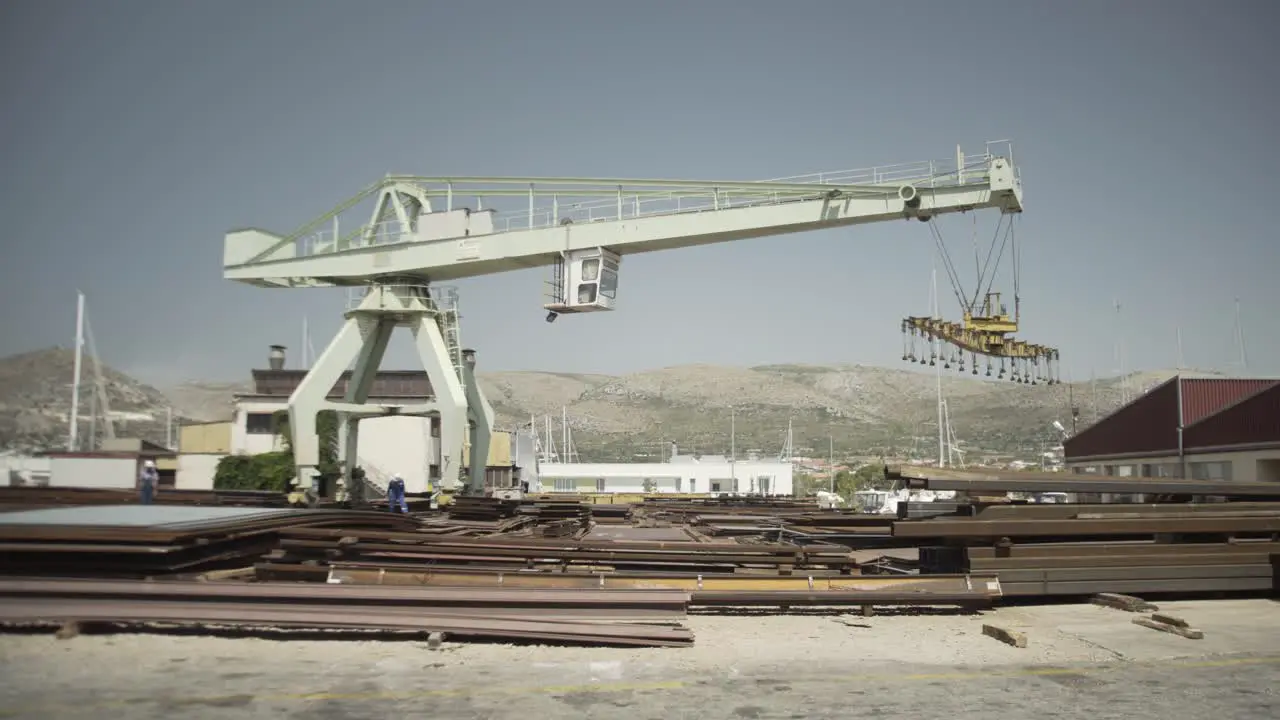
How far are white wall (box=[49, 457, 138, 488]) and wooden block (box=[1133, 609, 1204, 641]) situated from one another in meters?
25.0

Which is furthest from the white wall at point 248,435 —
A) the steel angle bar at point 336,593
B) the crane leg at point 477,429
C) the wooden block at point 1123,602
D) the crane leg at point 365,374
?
the wooden block at point 1123,602

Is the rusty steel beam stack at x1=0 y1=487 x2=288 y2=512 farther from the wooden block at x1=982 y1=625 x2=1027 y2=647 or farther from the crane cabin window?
the wooden block at x1=982 y1=625 x2=1027 y2=647

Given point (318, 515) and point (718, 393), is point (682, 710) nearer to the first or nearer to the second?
point (318, 515)

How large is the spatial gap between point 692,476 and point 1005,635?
3999 cm

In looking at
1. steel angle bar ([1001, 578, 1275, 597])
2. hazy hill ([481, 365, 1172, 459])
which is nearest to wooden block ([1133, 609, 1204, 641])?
steel angle bar ([1001, 578, 1275, 597])

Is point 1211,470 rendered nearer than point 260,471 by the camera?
Yes

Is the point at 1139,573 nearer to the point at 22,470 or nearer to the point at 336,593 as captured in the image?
the point at 336,593

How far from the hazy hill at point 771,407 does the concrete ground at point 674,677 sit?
98.5 feet

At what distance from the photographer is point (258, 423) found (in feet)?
108

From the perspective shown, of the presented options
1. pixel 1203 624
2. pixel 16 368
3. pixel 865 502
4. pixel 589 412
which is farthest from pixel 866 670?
pixel 589 412

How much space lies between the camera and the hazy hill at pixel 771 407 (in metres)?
98.8

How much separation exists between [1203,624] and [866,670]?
12.3 ft

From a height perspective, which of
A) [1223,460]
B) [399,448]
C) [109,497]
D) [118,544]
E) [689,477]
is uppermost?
[399,448]

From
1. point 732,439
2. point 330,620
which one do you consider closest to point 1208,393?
point 330,620
